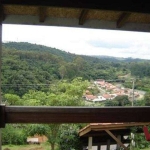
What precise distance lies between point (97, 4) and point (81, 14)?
0.29 metres

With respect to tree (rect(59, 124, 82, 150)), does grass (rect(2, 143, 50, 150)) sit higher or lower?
lower

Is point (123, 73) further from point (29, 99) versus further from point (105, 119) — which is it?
point (105, 119)

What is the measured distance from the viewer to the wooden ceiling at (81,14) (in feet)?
5.62

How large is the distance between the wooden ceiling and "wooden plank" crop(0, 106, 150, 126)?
0.74 meters

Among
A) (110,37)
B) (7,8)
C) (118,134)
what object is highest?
(110,37)

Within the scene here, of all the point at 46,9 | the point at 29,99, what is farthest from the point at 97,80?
the point at 46,9

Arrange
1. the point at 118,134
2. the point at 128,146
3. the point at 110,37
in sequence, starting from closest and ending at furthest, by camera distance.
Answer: the point at 118,134 → the point at 128,146 → the point at 110,37

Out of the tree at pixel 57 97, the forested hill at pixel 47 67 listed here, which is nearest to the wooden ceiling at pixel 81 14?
the tree at pixel 57 97

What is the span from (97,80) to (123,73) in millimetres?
617

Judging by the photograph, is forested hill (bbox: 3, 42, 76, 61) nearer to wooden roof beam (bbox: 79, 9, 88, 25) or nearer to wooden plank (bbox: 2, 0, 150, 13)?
wooden roof beam (bbox: 79, 9, 88, 25)

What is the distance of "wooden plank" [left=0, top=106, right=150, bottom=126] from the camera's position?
1758 mm

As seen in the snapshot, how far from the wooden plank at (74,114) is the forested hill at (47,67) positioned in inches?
89.3

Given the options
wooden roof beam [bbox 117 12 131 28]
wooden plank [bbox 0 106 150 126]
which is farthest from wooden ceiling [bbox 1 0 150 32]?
wooden plank [bbox 0 106 150 126]

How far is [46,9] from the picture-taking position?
193cm
